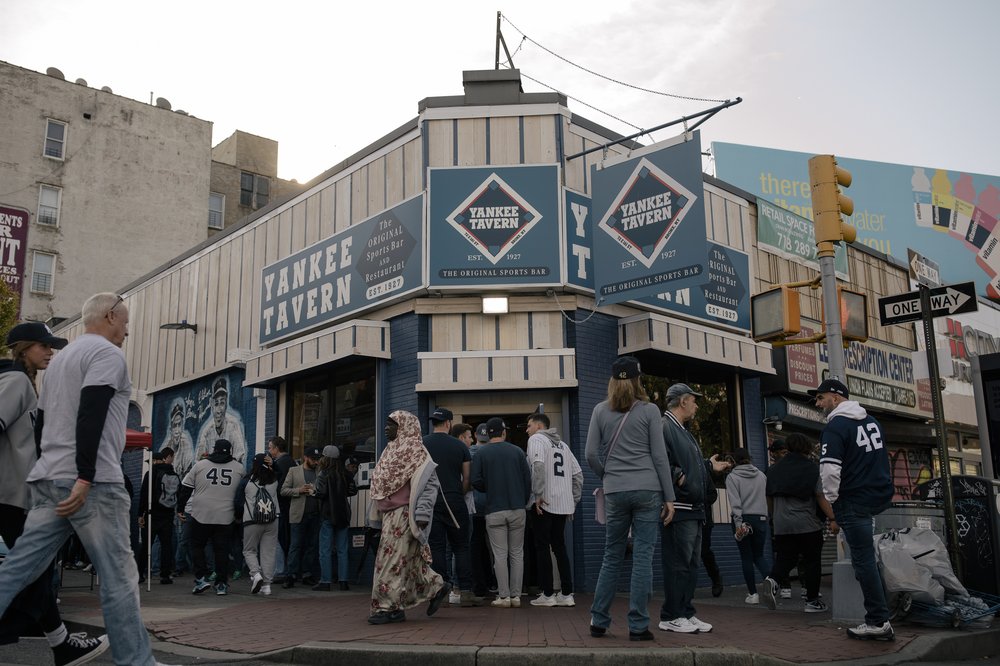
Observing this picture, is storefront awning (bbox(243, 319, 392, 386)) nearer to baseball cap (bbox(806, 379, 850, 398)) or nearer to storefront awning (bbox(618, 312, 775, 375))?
storefront awning (bbox(618, 312, 775, 375))

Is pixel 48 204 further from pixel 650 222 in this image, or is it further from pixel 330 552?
pixel 650 222

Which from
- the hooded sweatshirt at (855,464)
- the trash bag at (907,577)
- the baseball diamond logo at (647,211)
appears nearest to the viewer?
the hooded sweatshirt at (855,464)

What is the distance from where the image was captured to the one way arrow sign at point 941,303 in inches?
325

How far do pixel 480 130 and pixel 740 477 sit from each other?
18.1 ft

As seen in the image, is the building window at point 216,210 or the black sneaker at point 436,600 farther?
the building window at point 216,210

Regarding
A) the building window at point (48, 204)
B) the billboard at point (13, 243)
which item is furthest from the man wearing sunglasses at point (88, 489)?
the building window at point (48, 204)

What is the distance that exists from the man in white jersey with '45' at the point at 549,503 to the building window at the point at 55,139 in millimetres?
29151

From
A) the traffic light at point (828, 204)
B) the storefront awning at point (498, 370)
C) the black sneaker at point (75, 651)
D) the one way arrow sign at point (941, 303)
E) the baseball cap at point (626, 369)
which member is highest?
the traffic light at point (828, 204)

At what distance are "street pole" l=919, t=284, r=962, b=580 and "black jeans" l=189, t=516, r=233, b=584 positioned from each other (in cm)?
764

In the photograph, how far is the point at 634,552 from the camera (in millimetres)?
6082

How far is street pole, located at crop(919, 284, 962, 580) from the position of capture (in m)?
7.68

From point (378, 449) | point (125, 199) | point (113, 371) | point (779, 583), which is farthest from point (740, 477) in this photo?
point (125, 199)

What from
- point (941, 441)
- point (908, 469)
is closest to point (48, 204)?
point (908, 469)

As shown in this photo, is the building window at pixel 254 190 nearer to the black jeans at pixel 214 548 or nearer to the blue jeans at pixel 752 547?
the black jeans at pixel 214 548
